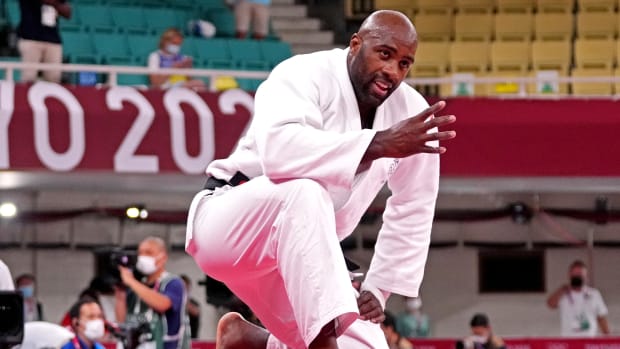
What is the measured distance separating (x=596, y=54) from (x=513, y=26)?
3.65 feet

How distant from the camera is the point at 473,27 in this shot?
55.0ft

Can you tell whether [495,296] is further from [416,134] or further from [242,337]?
[416,134]

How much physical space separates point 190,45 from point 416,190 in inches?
414

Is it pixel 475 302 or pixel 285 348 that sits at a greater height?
pixel 285 348

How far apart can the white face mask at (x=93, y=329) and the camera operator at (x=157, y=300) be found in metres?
→ 0.27

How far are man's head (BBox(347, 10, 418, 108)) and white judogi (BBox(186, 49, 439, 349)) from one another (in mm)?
69

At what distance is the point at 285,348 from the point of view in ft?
16.4

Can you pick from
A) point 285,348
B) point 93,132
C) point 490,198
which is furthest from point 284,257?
point 490,198

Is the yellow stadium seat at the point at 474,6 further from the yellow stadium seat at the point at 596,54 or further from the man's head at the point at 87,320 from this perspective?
the man's head at the point at 87,320

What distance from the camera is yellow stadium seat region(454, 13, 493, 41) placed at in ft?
54.8

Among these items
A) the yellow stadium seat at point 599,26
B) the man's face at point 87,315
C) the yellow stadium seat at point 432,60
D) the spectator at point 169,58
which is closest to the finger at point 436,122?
the man's face at point 87,315

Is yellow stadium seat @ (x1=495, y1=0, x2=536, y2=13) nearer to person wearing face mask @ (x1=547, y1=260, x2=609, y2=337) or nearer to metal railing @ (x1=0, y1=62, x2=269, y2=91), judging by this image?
person wearing face mask @ (x1=547, y1=260, x2=609, y2=337)

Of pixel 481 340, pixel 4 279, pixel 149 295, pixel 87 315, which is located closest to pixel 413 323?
pixel 481 340

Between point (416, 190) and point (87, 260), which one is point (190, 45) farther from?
point (416, 190)
